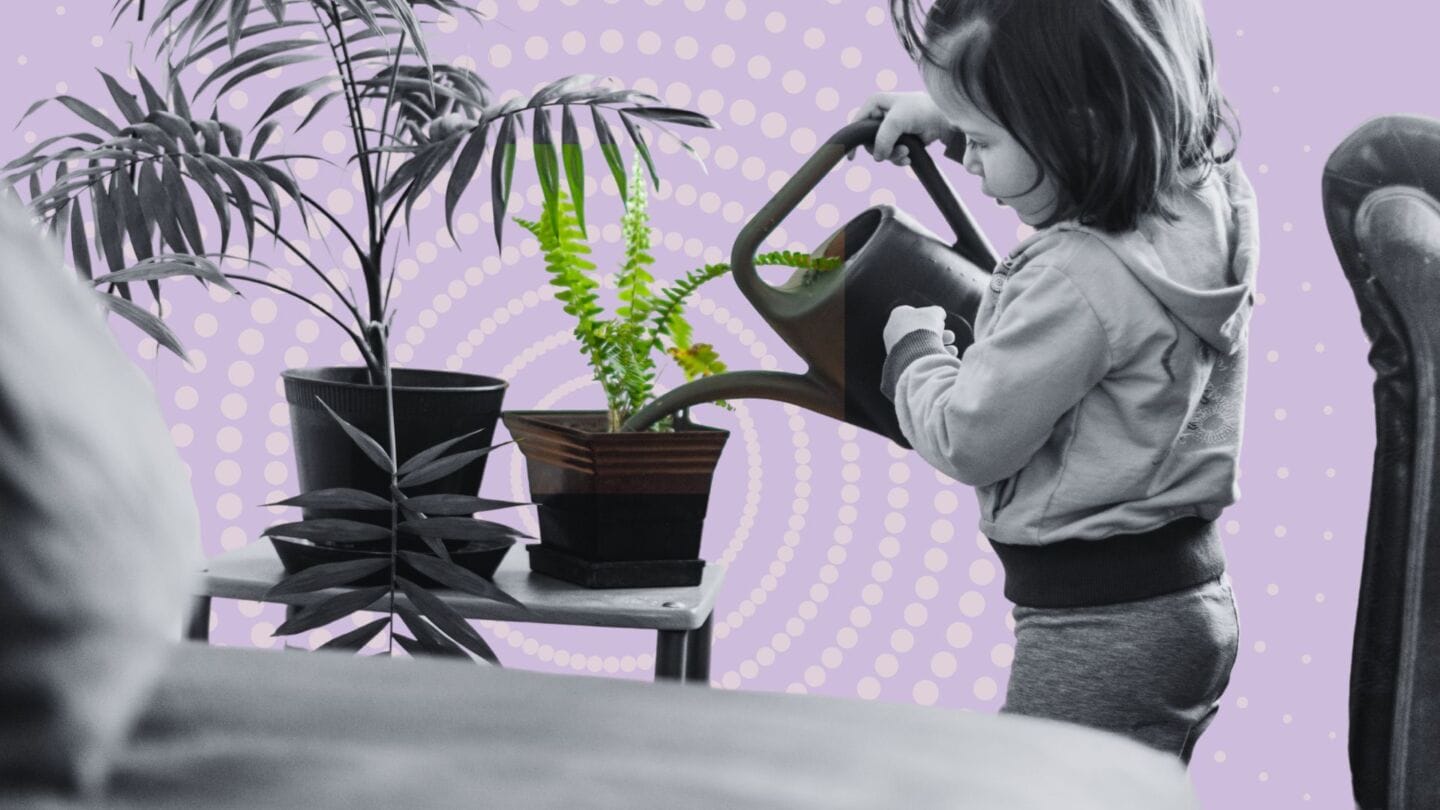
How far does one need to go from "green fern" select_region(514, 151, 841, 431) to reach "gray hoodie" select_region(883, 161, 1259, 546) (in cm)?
42

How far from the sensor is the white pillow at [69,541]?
26 centimetres

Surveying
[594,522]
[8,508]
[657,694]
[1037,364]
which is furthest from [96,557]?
[594,522]

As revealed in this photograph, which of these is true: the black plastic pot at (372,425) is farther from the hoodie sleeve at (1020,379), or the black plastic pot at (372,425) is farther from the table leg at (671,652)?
the hoodie sleeve at (1020,379)

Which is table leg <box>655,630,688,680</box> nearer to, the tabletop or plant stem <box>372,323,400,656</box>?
the tabletop

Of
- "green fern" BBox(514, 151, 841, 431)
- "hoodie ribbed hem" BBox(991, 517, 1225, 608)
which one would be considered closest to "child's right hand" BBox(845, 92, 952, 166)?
"green fern" BBox(514, 151, 841, 431)

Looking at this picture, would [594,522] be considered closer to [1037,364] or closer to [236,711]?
[1037,364]

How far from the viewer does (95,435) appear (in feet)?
0.89

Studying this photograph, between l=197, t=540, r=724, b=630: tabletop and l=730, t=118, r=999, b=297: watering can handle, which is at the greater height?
l=730, t=118, r=999, b=297: watering can handle

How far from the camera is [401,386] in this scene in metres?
1.57

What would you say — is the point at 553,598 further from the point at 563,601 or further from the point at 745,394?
the point at 745,394

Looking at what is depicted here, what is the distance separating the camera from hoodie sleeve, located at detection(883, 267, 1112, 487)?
45.2 inches

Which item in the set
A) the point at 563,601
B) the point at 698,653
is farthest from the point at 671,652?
the point at 698,653

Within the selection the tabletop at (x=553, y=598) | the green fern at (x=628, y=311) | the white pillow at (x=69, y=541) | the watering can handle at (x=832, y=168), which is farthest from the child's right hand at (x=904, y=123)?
the white pillow at (x=69, y=541)

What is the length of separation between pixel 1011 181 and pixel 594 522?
22.5 inches
